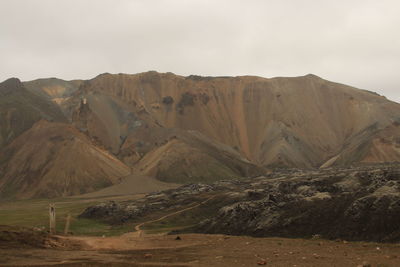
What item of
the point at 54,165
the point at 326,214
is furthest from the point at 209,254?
the point at 54,165

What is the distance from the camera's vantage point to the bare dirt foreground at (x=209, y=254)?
2906 cm

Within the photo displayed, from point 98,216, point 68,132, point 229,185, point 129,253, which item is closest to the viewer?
point 129,253

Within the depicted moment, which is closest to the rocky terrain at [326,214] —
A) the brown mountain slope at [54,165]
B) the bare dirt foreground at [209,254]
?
the bare dirt foreground at [209,254]

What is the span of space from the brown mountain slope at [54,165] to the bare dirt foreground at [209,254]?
12359 centimetres

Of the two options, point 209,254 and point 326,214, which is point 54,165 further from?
point 209,254

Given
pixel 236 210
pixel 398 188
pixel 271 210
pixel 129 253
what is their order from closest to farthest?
pixel 129 253, pixel 398 188, pixel 271 210, pixel 236 210

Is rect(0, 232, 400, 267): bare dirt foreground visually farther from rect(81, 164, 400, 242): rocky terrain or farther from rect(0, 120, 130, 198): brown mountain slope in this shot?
rect(0, 120, 130, 198): brown mountain slope

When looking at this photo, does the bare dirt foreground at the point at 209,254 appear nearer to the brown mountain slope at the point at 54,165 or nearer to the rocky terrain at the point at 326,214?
the rocky terrain at the point at 326,214

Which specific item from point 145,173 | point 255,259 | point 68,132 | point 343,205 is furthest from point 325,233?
point 68,132

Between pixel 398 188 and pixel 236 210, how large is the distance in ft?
69.0

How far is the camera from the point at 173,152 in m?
195

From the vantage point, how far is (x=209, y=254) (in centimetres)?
3428

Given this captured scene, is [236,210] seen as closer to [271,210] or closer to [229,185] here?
[271,210]

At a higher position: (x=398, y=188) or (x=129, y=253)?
(x=398, y=188)
